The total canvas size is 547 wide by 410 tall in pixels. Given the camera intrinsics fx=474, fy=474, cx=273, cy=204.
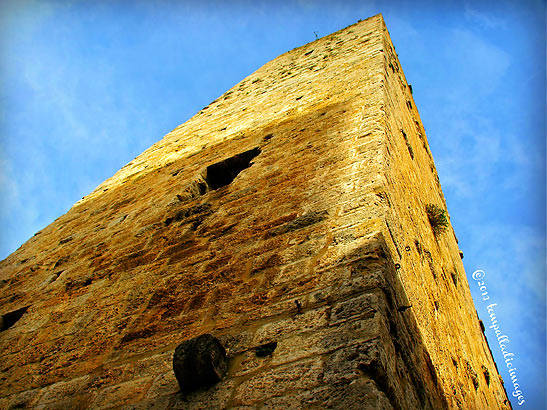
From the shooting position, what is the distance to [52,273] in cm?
366

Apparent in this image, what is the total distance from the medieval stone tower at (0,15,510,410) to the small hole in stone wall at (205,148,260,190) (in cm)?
1

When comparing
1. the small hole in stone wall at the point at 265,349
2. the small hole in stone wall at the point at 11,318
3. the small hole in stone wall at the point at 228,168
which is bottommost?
the small hole in stone wall at the point at 265,349

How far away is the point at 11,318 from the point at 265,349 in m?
2.35

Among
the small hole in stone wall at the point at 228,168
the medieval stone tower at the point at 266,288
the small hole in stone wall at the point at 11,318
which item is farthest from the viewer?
the small hole in stone wall at the point at 228,168

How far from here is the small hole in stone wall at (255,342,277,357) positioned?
5.91ft

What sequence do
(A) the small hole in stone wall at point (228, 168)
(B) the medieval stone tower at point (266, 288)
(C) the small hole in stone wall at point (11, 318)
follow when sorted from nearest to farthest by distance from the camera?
1. (B) the medieval stone tower at point (266, 288)
2. (C) the small hole in stone wall at point (11, 318)
3. (A) the small hole in stone wall at point (228, 168)

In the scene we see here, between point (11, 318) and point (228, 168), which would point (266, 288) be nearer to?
point (11, 318)

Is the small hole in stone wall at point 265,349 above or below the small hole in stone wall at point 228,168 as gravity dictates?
below

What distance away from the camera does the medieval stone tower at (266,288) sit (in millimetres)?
1720

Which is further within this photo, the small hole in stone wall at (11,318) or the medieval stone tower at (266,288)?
the small hole in stone wall at (11,318)

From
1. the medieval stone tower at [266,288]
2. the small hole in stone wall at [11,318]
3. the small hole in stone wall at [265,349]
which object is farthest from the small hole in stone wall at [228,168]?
the small hole in stone wall at [265,349]

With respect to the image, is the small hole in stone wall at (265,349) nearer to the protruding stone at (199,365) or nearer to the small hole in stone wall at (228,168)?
the protruding stone at (199,365)

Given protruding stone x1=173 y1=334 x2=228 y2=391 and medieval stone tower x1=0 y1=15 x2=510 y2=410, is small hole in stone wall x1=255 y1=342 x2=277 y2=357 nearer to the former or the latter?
medieval stone tower x1=0 y1=15 x2=510 y2=410

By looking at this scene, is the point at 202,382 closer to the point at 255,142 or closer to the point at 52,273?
the point at 52,273
